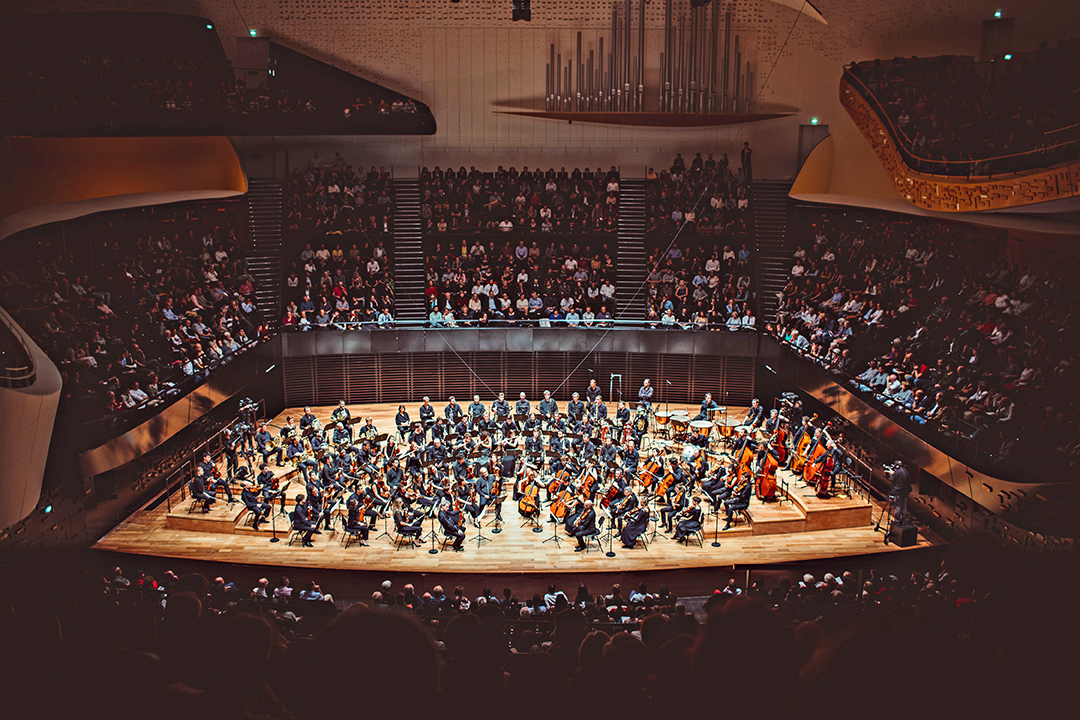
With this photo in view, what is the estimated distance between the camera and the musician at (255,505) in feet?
47.6

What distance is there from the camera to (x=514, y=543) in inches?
562

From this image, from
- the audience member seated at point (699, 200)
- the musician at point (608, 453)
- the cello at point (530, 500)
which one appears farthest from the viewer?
the audience member seated at point (699, 200)

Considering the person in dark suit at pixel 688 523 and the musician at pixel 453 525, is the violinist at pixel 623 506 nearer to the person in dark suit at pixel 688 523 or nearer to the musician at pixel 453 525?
the person in dark suit at pixel 688 523

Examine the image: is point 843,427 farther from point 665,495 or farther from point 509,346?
point 509,346

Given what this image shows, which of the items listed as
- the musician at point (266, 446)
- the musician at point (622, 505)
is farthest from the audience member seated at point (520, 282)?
the musician at point (622, 505)

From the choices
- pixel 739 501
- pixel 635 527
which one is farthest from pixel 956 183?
pixel 635 527

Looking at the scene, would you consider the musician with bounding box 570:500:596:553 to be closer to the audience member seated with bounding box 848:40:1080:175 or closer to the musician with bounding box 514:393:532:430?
the musician with bounding box 514:393:532:430

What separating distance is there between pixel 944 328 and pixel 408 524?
11676 millimetres

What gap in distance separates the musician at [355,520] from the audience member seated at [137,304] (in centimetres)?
469

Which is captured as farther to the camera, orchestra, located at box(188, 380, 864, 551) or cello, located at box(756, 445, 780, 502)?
cello, located at box(756, 445, 780, 502)

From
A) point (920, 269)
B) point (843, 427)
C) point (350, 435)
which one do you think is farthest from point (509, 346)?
point (920, 269)

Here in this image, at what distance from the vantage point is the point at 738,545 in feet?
47.1

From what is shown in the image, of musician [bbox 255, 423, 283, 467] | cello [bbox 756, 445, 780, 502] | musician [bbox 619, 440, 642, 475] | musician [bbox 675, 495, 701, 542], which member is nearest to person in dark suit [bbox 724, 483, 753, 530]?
musician [bbox 675, 495, 701, 542]

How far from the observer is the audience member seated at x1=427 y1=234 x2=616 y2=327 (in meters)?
22.6
